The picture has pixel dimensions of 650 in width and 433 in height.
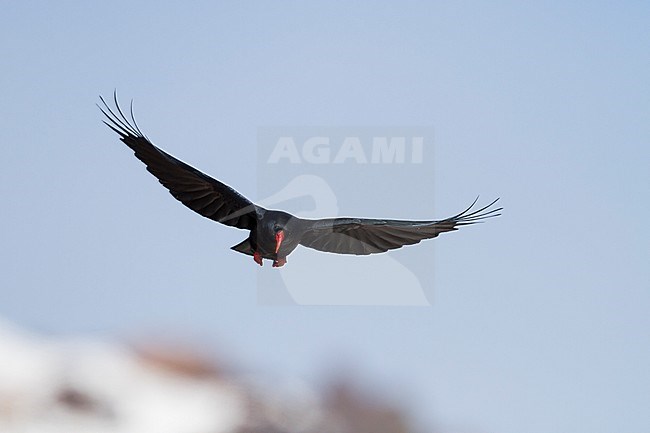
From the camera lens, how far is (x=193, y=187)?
7062mm

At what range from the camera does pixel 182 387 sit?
532 inches

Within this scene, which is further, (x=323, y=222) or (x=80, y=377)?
(x=80, y=377)

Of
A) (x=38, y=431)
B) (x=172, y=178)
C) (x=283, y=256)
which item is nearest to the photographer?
(x=283, y=256)

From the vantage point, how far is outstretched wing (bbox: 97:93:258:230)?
6875 millimetres

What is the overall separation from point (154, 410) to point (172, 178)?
684cm

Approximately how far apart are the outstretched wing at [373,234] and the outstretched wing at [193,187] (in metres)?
0.42

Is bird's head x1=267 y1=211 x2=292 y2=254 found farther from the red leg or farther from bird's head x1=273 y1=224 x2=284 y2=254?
the red leg

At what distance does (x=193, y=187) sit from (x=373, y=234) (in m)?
1.11

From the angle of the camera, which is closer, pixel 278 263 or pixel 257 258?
pixel 278 263

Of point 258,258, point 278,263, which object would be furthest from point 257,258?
point 278,263

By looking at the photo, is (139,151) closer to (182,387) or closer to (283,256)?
(283,256)

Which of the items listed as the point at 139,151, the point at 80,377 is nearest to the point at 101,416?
the point at 80,377

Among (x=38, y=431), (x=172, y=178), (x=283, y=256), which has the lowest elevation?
(x=38, y=431)

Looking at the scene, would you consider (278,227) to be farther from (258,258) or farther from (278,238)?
(258,258)
